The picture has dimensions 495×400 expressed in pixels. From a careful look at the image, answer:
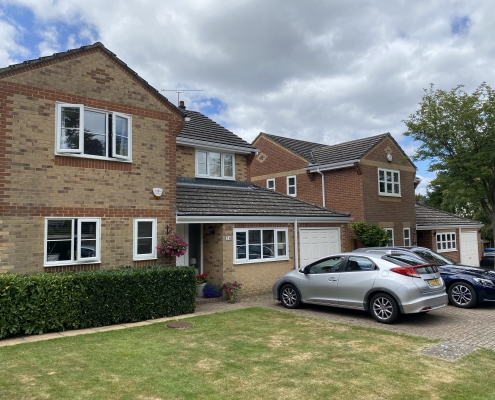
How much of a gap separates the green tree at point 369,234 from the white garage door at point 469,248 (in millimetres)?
9829

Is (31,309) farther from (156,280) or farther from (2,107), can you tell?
(2,107)

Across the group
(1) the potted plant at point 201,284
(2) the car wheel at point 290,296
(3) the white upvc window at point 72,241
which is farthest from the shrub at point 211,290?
(3) the white upvc window at point 72,241

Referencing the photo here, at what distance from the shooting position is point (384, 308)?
29.7 feet

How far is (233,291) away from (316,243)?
5.09 meters

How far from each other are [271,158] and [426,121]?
820 centimetres

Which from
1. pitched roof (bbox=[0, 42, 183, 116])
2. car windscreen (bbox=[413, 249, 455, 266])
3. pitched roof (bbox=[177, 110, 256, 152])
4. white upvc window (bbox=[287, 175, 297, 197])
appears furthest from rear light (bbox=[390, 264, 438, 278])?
white upvc window (bbox=[287, 175, 297, 197])

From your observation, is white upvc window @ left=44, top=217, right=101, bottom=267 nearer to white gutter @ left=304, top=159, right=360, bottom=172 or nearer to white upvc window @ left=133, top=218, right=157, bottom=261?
white upvc window @ left=133, top=218, right=157, bottom=261

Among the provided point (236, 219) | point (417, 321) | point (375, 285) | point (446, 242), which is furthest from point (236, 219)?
point (446, 242)

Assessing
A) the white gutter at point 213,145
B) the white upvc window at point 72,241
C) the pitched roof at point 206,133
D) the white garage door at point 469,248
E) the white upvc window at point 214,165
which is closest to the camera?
the white upvc window at point 72,241

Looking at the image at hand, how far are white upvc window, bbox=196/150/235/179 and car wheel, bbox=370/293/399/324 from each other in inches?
327

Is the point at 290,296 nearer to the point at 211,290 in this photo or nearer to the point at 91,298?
the point at 211,290

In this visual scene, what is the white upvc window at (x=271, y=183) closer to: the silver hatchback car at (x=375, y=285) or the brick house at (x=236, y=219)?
the brick house at (x=236, y=219)

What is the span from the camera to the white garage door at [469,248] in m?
24.5

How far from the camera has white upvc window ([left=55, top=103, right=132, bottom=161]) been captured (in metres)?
9.77
